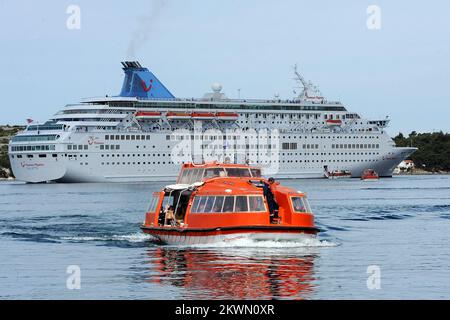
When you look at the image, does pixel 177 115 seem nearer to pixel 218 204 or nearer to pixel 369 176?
pixel 369 176

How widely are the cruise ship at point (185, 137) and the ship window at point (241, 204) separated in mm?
83285

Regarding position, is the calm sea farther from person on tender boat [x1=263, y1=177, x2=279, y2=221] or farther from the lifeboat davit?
the lifeboat davit

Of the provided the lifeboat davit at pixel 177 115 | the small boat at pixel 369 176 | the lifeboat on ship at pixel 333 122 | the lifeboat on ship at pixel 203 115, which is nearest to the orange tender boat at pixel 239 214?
the lifeboat davit at pixel 177 115

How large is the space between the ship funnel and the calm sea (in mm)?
78840

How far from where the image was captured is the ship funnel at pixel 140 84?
129000 millimetres

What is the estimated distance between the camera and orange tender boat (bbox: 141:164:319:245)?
33.8 meters

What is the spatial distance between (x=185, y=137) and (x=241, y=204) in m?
93.5

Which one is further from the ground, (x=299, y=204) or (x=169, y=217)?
(x=299, y=204)

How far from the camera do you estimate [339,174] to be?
132625mm

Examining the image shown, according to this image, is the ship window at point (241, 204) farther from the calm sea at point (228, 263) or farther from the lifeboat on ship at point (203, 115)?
the lifeboat on ship at point (203, 115)

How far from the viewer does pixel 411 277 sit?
2773 cm

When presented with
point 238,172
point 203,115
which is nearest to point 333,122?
point 203,115

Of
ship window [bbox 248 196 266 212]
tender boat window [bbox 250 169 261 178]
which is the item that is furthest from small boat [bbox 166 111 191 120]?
ship window [bbox 248 196 266 212]
